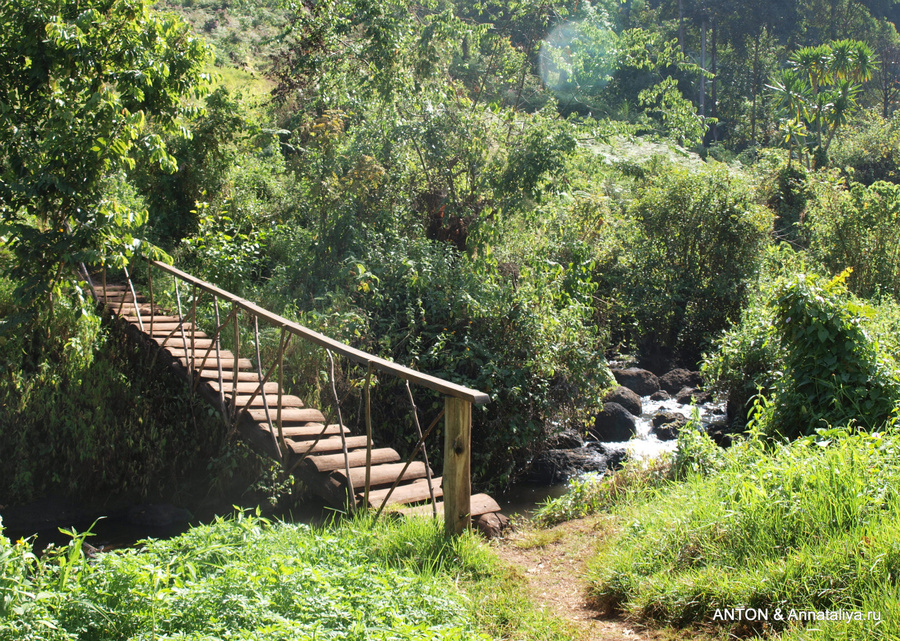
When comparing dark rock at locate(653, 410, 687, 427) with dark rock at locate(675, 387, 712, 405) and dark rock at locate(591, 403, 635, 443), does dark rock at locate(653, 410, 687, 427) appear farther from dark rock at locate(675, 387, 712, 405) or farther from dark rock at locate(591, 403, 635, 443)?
dark rock at locate(675, 387, 712, 405)

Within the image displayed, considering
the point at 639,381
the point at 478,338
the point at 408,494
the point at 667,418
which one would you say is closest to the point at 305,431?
the point at 408,494

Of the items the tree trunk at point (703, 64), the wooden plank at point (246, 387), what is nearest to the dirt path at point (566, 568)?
the wooden plank at point (246, 387)

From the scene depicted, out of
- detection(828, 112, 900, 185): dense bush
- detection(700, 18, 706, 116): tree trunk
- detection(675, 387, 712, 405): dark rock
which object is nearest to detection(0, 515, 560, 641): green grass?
detection(675, 387, 712, 405): dark rock

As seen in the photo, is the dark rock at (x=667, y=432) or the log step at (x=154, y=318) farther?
the dark rock at (x=667, y=432)

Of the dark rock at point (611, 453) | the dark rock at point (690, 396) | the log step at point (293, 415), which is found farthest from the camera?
the dark rock at point (690, 396)

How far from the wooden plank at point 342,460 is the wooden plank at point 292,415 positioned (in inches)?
26.8

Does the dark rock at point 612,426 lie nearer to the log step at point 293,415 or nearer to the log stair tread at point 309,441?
the log stair tread at point 309,441

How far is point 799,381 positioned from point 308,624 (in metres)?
5.76

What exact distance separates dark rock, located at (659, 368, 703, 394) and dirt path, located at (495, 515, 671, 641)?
24.3ft

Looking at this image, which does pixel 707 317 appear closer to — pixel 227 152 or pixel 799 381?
pixel 799 381

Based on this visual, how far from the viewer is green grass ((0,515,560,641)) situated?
281 cm

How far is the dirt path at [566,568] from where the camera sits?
3756mm

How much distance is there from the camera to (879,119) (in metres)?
33.0

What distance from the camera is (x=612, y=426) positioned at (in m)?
10.7
